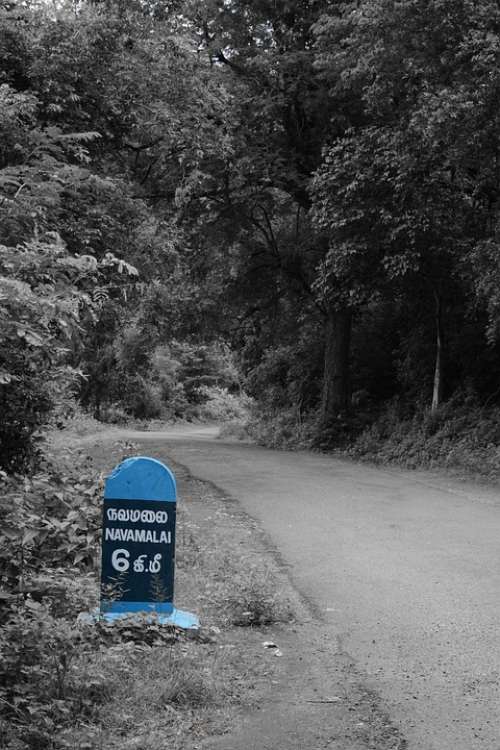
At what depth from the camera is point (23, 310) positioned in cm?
491

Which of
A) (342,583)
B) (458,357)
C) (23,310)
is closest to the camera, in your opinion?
(23,310)

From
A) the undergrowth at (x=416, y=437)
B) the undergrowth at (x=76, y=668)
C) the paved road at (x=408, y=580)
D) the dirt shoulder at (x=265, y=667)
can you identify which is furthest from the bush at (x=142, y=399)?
the undergrowth at (x=76, y=668)

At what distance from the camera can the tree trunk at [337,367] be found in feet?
82.7

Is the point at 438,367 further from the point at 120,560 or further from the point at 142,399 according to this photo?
the point at 142,399

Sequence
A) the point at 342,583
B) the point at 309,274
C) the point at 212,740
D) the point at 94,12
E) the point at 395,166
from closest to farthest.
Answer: the point at 212,740, the point at 342,583, the point at 94,12, the point at 395,166, the point at 309,274

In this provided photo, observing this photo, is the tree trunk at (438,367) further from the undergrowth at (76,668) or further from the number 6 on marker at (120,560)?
the number 6 on marker at (120,560)

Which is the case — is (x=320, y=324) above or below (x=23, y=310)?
above

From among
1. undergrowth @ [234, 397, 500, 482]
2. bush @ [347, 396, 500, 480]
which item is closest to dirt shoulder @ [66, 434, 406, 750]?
undergrowth @ [234, 397, 500, 482]

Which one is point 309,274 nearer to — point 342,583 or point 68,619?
point 342,583

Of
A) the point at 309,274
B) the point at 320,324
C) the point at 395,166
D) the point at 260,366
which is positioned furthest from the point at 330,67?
the point at 260,366

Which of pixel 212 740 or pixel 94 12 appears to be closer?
Answer: pixel 212 740

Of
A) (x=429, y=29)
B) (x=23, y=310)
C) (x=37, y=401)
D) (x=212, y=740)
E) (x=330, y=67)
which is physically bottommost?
(x=212, y=740)

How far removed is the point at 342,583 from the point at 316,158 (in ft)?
58.9

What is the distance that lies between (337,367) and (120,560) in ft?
65.5
